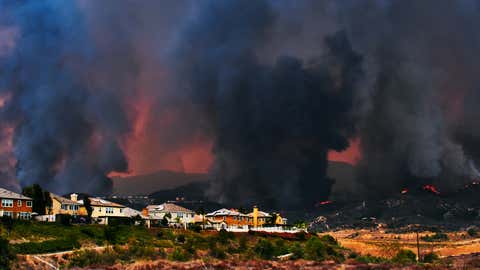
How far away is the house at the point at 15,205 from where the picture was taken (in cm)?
8939

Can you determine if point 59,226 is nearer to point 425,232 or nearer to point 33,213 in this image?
point 33,213

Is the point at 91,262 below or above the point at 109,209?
below

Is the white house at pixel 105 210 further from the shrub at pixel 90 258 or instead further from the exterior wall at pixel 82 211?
the shrub at pixel 90 258

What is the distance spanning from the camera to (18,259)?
57.7 m

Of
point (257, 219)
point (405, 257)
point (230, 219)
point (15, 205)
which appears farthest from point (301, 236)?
point (15, 205)

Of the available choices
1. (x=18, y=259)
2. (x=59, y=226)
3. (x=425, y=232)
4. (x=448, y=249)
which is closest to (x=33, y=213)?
(x=59, y=226)

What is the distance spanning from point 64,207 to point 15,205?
17.7 meters

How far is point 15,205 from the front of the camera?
91688 millimetres

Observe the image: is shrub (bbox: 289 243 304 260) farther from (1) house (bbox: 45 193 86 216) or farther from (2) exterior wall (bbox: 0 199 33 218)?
(1) house (bbox: 45 193 86 216)

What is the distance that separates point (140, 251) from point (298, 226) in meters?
76.9

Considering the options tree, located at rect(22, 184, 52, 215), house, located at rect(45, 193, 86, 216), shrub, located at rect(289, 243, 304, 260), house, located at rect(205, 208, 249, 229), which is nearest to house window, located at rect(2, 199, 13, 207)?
tree, located at rect(22, 184, 52, 215)

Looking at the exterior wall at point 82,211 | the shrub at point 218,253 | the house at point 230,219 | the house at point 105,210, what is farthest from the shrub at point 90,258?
the house at point 230,219

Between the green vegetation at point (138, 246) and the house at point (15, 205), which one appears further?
the house at point (15, 205)

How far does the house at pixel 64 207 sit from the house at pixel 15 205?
9.03 metres
